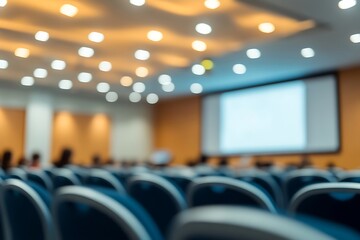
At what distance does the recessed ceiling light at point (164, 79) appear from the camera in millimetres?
13738

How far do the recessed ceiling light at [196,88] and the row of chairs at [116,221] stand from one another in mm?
13521

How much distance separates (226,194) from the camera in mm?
2395

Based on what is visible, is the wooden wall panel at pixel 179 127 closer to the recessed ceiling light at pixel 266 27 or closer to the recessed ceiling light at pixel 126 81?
the recessed ceiling light at pixel 126 81

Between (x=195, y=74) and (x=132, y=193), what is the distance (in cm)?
1075

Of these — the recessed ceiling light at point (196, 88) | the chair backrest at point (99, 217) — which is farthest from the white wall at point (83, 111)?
the chair backrest at point (99, 217)

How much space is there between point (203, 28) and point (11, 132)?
9403 mm

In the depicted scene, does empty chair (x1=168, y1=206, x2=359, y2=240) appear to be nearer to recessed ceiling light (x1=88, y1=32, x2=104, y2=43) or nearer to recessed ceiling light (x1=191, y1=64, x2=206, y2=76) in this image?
recessed ceiling light (x1=88, y1=32, x2=104, y2=43)

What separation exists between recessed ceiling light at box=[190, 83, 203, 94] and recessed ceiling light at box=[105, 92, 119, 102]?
2.75 metres

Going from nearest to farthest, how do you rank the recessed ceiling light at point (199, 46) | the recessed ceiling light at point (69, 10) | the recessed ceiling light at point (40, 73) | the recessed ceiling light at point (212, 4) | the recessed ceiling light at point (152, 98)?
the recessed ceiling light at point (212, 4) → the recessed ceiling light at point (69, 10) → the recessed ceiling light at point (199, 46) → the recessed ceiling light at point (40, 73) → the recessed ceiling light at point (152, 98)

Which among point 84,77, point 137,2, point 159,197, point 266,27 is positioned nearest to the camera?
point 159,197

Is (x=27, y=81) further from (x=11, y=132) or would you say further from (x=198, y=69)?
(x=198, y=69)

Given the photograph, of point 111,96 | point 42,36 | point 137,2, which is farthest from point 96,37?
point 111,96

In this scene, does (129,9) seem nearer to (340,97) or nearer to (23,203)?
(23,203)

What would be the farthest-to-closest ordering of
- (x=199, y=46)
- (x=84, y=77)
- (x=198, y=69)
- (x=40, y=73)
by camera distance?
(x=84, y=77) → (x=40, y=73) → (x=198, y=69) → (x=199, y=46)
